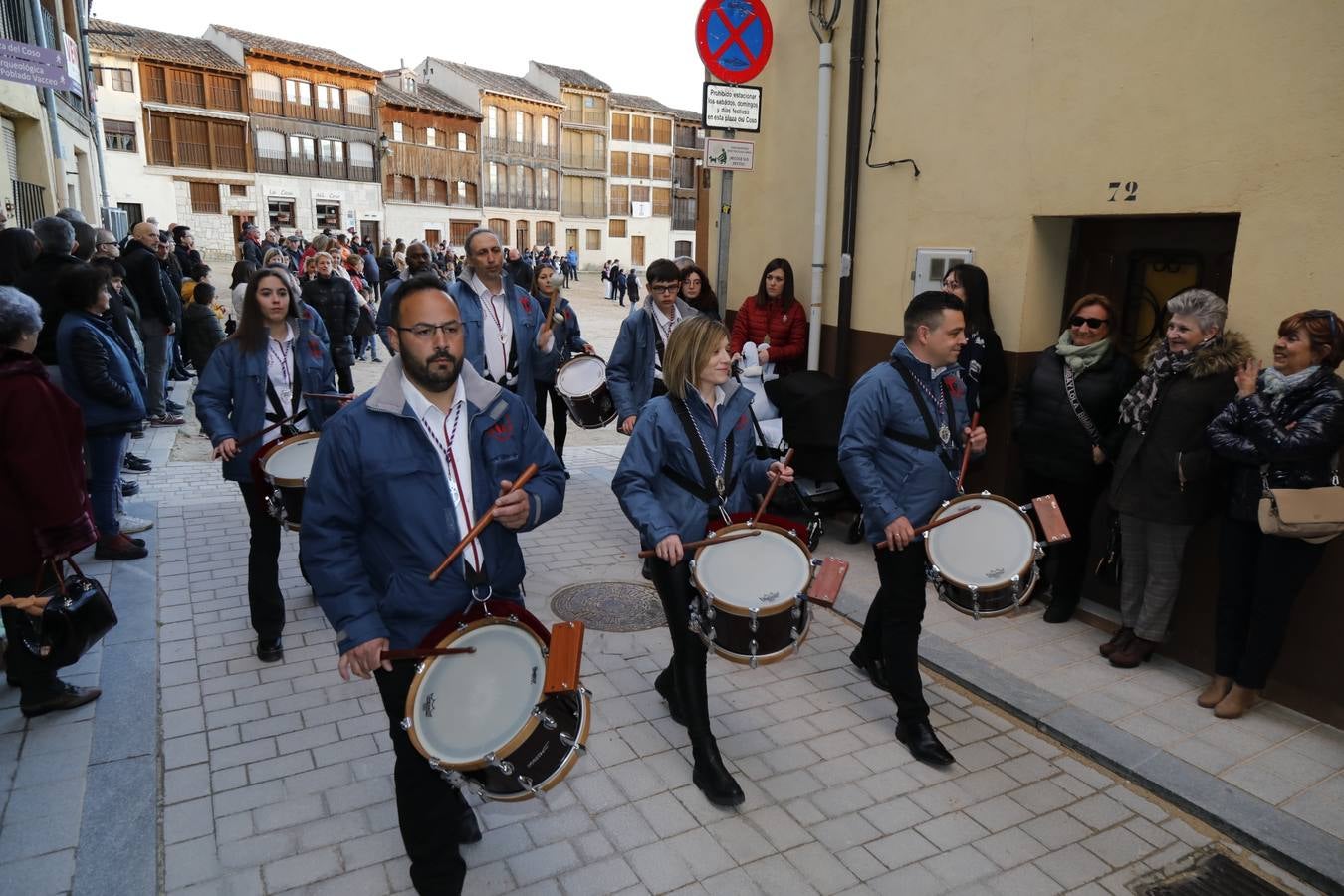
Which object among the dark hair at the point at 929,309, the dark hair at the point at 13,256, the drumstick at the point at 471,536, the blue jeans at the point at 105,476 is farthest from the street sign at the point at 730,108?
the dark hair at the point at 13,256

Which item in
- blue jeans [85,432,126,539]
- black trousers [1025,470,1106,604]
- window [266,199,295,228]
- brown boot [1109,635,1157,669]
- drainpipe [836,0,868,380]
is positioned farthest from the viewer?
window [266,199,295,228]

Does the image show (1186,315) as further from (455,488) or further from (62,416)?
(62,416)

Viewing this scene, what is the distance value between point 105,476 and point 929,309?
5524mm

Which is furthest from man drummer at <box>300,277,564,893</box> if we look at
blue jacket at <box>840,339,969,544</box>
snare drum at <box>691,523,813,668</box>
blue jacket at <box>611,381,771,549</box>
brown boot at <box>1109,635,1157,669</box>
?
brown boot at <box>1109,635,1157,669</box>

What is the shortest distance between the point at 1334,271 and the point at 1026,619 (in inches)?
101

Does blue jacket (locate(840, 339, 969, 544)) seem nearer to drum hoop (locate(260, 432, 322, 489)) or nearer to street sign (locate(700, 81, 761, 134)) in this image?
drum hoop (locate(260, 432, 322, 489))

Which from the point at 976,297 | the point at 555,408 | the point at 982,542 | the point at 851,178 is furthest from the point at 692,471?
the point at 555,408

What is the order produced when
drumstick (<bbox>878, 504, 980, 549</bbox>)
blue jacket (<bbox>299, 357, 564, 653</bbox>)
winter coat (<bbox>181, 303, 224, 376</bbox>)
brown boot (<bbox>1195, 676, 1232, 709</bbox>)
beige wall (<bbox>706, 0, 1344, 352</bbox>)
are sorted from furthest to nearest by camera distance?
winter coat (<bbox>181, 303, 224, 376</bbox>)
brown boot (<bbox>1195, 676, 1232, 709</bbox>)
beige wall (<bbox>706, 0, 1344, 352</bbox>)
drumstick (<bbox>878, 504, 980, 549</bbox>)
blue jacket (<bbox>299, 357, 564, 653</bbox>)

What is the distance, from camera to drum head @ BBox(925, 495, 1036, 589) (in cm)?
366

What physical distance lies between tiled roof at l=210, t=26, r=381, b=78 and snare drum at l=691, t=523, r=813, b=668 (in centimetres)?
4788

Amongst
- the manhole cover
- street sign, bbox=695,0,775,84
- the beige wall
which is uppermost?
street sign, bbox=695,0,775,84

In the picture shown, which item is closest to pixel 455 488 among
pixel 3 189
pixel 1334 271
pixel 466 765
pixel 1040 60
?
pixel 466 765

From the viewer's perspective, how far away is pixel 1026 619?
5.45 m

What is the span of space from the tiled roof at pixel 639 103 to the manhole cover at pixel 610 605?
59257 mm
